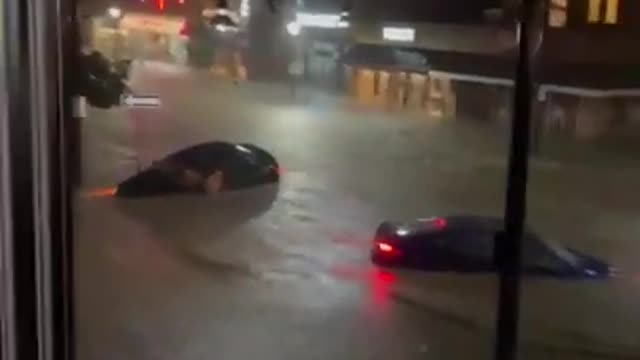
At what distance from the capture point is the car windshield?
3.63 ft

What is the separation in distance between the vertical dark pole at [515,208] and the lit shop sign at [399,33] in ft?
0.43

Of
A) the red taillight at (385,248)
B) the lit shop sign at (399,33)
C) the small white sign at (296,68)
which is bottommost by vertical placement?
the red taillight at (385,248)

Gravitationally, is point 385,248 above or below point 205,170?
below

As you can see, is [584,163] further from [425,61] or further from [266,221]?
[266,221]

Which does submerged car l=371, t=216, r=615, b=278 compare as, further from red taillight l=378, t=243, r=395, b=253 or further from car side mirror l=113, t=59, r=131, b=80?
car side mirror l=113, t=59, r=131, b=80

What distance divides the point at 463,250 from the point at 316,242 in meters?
0.19

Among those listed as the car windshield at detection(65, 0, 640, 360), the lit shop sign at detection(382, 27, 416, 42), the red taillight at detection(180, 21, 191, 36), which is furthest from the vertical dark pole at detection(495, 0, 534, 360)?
the red taillight at detection(180, 21, 191, 36)

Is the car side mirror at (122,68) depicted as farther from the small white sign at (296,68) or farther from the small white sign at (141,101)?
the small white sign at (296,68)

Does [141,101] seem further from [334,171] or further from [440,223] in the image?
[440,223]

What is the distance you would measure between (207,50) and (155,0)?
85 millimetres

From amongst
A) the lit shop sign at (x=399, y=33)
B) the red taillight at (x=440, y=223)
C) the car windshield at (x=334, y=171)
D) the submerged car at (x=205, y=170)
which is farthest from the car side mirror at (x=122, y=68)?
the red taillight at (x=440, y=223)

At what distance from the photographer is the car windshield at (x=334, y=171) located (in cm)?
111

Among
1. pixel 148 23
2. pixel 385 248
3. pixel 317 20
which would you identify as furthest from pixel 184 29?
pixel 385 248

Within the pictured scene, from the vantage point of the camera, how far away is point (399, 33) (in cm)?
113
